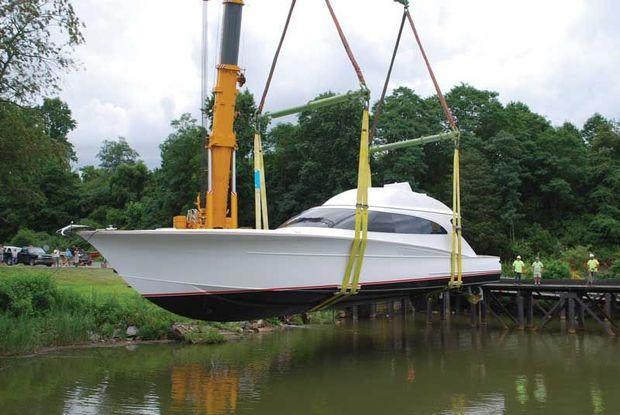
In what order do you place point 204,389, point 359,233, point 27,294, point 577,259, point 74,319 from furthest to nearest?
point 577,259 → point 74,319 → point 27,294 → point 204,389 → point 359,233

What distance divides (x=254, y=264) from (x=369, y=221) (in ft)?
9.55

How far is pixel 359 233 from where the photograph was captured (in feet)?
39.3

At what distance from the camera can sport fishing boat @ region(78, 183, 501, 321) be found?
1124 centimetres

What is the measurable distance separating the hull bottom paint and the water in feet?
4.74

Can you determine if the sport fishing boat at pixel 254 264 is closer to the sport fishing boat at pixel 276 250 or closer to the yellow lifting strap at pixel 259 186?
the sport fishing boat at pixel 276 250

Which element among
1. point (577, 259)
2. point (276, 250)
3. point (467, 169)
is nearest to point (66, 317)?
point (276, 250)

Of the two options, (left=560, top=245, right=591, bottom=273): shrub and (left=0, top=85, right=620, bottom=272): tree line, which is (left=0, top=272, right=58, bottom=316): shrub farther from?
(left=560, top=245, right=591, bottom=273): shrub

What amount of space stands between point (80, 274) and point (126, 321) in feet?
33.7

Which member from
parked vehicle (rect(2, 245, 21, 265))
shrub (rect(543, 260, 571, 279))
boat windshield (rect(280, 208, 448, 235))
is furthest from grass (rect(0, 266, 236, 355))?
parked vehicle (rect(2, 245, 21, 265))

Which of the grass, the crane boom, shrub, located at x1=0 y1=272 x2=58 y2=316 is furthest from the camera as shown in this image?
shrub, located at x1=0 y1=272 x2=58 y2=316

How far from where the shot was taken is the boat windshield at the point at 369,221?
41.8ft

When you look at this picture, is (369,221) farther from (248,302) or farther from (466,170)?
(466,170)

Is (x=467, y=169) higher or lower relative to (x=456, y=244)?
higher

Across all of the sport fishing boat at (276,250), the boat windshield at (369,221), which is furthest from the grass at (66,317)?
the boat windshield at (369,221)
